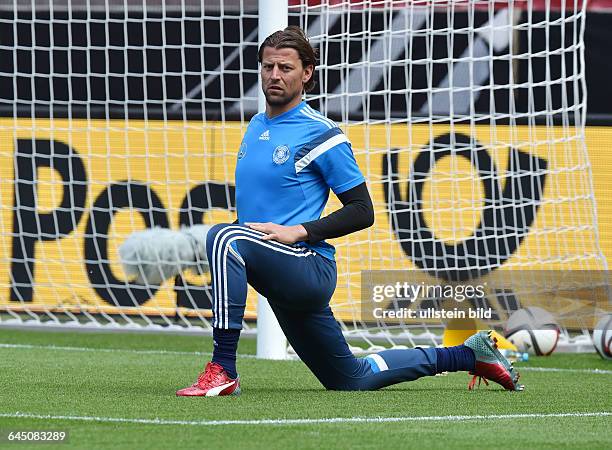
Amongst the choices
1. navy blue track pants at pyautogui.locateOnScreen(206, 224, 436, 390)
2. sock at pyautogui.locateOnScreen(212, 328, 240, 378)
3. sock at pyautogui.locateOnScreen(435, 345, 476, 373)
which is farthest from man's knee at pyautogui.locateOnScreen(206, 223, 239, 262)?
sock at pyautogui.locateOnScreen(435, 345, 476, 373)

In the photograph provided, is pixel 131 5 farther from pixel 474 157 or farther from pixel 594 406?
pixel 594 406

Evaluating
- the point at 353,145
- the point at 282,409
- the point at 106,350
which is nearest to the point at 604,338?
the point at 353,145

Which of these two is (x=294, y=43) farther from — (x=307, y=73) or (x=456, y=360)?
(x=456, y=360)

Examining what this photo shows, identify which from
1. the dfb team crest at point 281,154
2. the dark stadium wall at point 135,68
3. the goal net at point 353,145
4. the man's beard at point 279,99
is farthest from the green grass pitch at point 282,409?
Answer: the dark stadium wall at point 135,68

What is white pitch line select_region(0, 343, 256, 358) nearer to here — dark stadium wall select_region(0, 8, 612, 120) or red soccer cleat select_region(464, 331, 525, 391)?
dark stadium wall select_region(0, 8, 612, 120)

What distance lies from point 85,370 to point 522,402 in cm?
224

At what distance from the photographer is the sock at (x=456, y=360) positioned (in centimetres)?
535

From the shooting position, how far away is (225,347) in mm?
4918

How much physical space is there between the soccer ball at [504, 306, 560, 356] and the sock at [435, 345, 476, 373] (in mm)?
2789

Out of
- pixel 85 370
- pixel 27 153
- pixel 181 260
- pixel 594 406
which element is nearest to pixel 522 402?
pixel 594 406

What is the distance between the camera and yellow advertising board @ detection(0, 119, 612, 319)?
355 inches

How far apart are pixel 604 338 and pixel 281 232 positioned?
11.7ft

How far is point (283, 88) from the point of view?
5.07 m

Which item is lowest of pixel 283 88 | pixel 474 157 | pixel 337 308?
pixel 337 308
